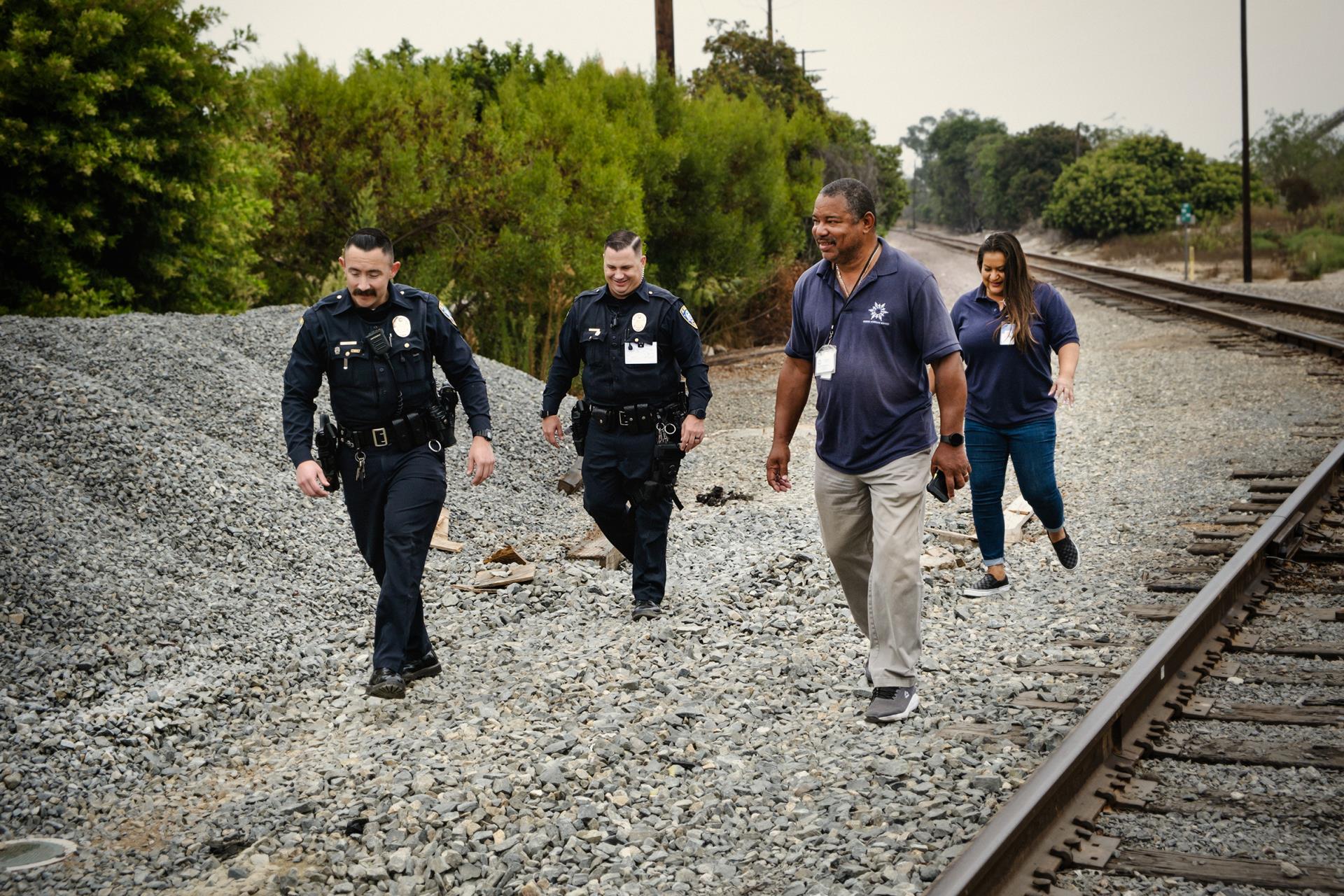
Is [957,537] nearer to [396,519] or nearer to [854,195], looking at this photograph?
[854,195]

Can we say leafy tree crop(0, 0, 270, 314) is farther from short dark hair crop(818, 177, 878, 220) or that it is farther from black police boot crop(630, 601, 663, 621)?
short dark hair crop(818, 177, 878, 220)

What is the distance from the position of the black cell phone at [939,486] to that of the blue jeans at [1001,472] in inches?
59.7

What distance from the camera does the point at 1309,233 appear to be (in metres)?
43.8

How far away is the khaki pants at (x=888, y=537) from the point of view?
4781mm

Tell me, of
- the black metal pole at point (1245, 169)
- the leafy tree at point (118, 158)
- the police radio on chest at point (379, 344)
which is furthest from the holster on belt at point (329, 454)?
the black metal pole at point (1245, 169)

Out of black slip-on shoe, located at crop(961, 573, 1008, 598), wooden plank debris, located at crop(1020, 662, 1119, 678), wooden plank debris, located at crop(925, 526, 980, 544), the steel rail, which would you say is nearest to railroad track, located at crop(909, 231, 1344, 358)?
the steel rail

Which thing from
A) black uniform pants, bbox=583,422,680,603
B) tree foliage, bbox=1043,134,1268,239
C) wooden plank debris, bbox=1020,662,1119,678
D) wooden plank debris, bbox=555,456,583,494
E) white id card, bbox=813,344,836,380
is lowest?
wooden plank debris, bbox=1020,662,1119,678

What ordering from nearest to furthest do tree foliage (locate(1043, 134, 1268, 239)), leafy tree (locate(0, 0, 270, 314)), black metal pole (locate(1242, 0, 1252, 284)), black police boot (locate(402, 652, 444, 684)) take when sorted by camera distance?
black police boot (locate(402, 652, 444, 684)), leafy tree (locate(0, 0, 270, 314)), black metal pole (locate(1242, 0, 1252, 284)), tree foliage (locate(1043, 134, 1268, 239))

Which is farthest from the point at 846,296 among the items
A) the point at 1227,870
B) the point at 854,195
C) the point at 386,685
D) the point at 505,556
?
the point at 505,556

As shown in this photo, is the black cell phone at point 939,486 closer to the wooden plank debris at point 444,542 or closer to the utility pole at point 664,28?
the wooden plank debris at point 444,542

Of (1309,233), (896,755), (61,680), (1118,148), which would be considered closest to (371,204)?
(61,680)

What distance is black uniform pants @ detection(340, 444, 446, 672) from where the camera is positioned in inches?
A: 206

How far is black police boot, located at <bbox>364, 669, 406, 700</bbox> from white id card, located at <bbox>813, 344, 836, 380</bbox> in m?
2.20

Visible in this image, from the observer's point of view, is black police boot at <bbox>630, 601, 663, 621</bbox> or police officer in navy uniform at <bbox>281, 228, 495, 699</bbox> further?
black police boot at <bbox>630, 601, 663, 621</bbox>
